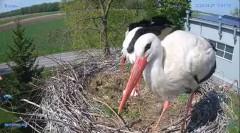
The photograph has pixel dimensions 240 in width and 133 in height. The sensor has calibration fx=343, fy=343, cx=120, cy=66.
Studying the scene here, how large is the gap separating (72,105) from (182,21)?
0.79 meters

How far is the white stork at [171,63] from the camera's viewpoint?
1.31 meters

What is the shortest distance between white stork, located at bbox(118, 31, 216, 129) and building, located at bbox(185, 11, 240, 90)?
0.71 ft

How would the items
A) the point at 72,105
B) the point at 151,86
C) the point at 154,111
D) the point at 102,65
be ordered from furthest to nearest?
the point at 102,65 → the point at 154,111 → the point at 72,105 → the point at 151,86

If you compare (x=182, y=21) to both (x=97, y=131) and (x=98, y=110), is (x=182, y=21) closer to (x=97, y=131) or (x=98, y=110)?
(x=98, y=110)

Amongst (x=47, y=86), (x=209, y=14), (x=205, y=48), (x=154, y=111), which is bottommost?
(x=154, y=111)

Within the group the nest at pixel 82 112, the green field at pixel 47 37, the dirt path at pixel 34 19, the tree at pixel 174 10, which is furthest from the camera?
the dirt path at pixel 34 19

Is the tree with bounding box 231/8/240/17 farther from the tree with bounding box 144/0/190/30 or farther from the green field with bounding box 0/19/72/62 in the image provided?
the green field with bounding box 0/19/72/62

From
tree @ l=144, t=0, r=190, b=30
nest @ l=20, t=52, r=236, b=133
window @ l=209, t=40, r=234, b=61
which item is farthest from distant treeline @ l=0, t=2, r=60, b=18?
window @ l=209, t=40, r=234, b=61

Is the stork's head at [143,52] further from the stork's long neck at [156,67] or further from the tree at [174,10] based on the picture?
the tree at [174,10]

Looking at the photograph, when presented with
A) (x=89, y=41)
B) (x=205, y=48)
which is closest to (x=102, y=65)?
(x=89, y=41)

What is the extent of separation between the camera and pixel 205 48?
4.91 feet

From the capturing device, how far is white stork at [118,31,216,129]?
1307 mm

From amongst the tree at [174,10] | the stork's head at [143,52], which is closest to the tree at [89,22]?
the tree at [174,10]

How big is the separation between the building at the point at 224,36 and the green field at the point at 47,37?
1252 mm
